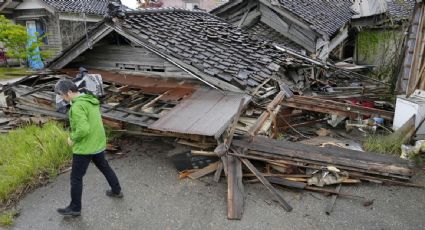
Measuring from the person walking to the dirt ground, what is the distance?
1.55 ft

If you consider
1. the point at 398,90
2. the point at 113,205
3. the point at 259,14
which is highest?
the point at 259,14

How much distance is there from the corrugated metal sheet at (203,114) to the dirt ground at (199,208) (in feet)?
3.32

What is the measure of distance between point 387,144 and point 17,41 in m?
19.9

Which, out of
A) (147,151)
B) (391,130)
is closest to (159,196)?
(147,151)

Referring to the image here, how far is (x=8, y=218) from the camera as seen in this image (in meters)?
4.88

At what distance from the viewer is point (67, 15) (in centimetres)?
2256

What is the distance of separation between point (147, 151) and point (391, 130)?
224 inches

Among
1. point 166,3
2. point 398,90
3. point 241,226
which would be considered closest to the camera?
point 241,226

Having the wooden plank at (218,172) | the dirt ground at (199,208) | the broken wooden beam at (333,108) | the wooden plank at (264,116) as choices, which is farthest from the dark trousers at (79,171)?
the broken wooden beam at (333,108)

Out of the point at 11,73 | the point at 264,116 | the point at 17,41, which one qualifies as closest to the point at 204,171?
the point at 264,116

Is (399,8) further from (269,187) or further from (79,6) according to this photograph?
(79,6)

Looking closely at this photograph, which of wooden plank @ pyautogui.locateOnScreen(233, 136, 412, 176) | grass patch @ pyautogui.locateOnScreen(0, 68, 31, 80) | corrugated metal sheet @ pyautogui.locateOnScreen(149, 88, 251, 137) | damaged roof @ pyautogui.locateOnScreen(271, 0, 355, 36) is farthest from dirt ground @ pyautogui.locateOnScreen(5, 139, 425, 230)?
grass patch @ pyautogui.locateOnScreen(0, 68, 31, 80)

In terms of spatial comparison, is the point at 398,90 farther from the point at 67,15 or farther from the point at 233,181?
the point at 67,15

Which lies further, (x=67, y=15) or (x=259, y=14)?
(x=67, y=15)
